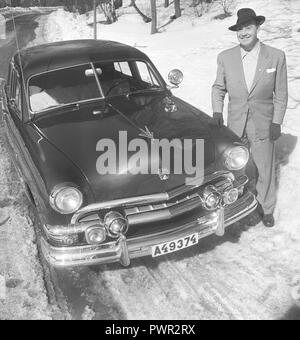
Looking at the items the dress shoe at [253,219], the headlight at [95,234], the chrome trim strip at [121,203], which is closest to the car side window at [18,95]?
the chrome trim strip at [121,203]

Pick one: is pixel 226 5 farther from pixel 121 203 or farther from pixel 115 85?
pixel 121 203

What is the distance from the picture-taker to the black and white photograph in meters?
3.10

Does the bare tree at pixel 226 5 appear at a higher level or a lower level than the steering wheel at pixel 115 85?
lower

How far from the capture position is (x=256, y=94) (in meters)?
3.79

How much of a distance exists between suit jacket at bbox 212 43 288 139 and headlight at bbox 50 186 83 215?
5.94ft

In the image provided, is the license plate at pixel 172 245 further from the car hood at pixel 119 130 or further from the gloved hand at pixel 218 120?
the gloved hand at pixel 218 120

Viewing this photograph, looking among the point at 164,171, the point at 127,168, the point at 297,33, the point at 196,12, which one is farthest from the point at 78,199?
the point at 196,12

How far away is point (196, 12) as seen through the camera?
1781cm

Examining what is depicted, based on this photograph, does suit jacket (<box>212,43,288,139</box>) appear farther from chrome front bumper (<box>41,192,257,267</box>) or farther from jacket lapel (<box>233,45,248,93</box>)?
chrome front bumper (<box>41,192,257,267</box>)

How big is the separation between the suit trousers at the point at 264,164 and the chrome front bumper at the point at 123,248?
0.85 m

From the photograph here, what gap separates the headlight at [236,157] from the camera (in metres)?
3.58

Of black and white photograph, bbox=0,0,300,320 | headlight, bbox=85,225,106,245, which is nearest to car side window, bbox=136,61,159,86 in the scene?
black and white photograph, bbox=0,0,300,320

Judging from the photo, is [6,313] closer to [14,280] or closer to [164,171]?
[14,280]

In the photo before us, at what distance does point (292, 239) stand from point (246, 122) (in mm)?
1224
